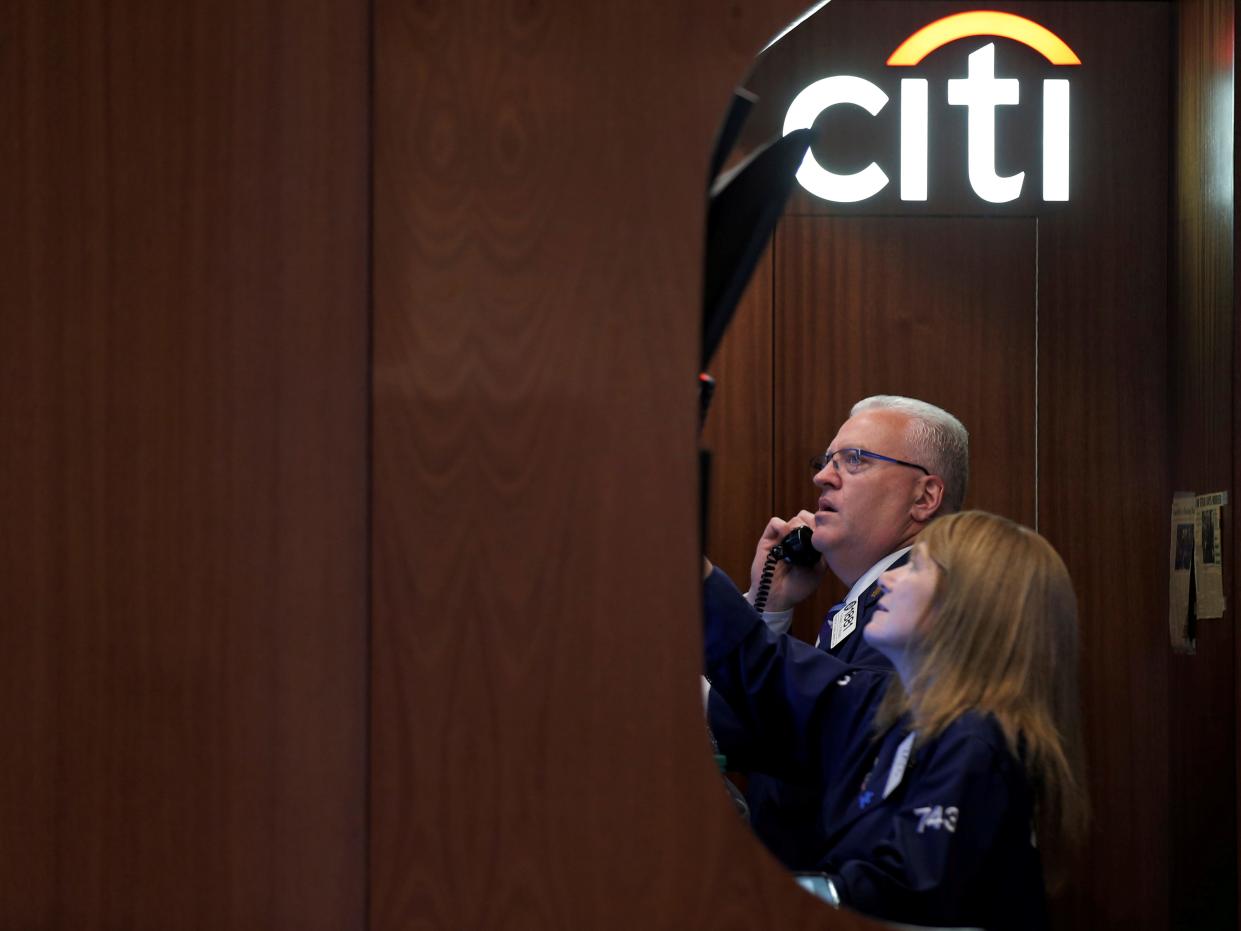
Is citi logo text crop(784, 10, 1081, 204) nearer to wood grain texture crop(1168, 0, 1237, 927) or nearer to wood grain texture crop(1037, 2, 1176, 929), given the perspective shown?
wood grain texture crop(1037, 2, 1176, 929)

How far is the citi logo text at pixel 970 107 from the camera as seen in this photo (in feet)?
9.77

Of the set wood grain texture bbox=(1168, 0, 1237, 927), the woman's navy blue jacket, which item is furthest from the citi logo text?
the woman's navy blue jacket

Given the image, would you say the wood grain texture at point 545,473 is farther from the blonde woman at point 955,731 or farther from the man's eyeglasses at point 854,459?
the man's eyeglasses at point 854,459

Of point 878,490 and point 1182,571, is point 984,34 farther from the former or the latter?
point 1182,571

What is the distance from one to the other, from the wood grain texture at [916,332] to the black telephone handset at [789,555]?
0.27 m

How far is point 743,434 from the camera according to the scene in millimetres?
2996

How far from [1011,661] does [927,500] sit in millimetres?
815

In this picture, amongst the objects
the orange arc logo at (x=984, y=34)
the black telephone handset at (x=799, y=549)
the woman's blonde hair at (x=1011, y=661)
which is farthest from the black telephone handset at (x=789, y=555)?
the orange arc logo at (x=984, y=34)

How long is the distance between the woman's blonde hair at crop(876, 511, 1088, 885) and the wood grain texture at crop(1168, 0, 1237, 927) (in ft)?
2.46

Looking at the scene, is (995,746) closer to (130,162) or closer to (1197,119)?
(130,162)

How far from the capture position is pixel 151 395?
1.21 meters

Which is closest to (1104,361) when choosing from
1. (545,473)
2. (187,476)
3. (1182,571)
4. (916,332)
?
(916,332)

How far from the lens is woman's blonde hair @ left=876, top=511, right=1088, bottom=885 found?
67.2 inches

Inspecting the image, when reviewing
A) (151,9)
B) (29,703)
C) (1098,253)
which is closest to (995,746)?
(29,703)
